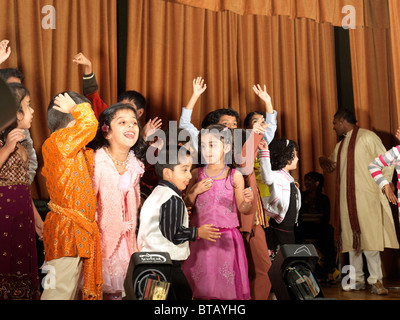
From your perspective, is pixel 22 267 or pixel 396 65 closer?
pixel 22 267

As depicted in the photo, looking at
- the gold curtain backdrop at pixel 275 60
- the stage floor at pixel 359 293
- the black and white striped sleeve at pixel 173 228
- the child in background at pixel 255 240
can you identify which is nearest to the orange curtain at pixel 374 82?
the gold curtain backdrop at pixel 275 60

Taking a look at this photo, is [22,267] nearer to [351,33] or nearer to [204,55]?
[204,55]

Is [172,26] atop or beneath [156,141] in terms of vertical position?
atop

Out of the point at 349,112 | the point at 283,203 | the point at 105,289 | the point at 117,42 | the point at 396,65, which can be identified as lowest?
the point at 105,289

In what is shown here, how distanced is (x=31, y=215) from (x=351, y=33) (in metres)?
3.18

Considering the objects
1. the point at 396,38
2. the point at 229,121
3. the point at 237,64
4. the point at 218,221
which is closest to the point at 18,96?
the point at 218,221

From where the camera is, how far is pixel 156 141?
9.38 feet

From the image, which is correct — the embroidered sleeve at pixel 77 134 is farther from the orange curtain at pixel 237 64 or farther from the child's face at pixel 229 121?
the orange curtain at pixel 237 64

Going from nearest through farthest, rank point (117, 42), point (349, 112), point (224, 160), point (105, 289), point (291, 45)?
point (105, 289)
point (224, 160)
point (117, 42)
point (349, 112)
point (291, 45)

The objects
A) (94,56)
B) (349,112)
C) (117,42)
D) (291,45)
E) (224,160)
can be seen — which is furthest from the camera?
(291,45)

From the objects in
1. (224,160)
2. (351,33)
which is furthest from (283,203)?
(351,33)

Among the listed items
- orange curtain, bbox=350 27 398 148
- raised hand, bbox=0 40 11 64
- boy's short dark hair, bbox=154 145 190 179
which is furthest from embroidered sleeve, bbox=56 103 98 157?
orange curtain, bbox=350 27 398 148

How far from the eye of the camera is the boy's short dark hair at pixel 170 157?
2.34 meters

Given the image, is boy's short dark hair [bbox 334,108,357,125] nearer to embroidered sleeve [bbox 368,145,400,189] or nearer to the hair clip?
embroidered sleeve [bbox 368,145,400,189]
